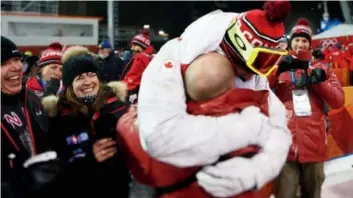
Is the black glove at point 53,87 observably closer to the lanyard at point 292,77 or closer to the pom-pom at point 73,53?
the pom-pom at point 73,53

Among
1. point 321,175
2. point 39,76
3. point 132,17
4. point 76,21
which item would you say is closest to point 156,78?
point 321,175

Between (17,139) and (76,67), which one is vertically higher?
(76,67)

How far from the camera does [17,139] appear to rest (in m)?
1.75

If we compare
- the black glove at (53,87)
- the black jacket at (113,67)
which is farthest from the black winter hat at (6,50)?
the black jacket at (113,67)

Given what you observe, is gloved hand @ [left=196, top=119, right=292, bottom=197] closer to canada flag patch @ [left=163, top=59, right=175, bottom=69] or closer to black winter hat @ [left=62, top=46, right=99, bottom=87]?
canada flag patch @ [left=163, top=59, right=175, bottom=69]

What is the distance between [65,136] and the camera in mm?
1727

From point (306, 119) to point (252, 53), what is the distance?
5.41ft

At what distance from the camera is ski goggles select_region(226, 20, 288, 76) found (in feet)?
5.10

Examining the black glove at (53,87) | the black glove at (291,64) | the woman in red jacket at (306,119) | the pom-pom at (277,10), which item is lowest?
the woman in red jacket at (306,119)

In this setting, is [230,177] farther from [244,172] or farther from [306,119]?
[306,119]

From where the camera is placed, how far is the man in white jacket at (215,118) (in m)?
1.46

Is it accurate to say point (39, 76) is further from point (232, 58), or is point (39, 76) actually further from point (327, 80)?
point (232, 58)

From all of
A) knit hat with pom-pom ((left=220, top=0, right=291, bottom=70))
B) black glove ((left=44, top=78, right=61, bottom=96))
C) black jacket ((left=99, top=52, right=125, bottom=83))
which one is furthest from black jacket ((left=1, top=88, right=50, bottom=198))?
black jacket ((left=99, top=52, right=125, bottom=83))

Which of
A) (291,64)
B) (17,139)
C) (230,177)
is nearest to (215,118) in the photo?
(230,177)
